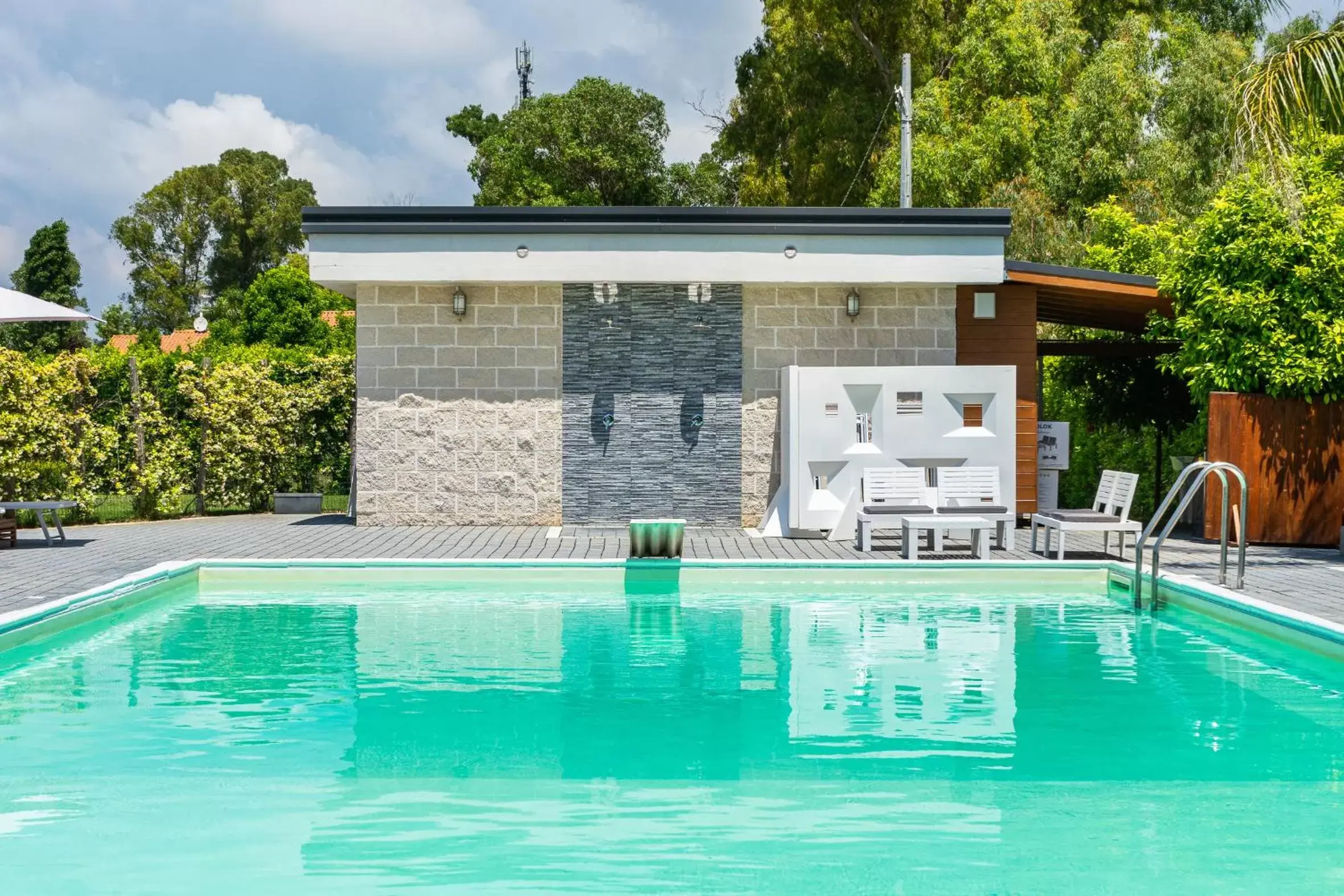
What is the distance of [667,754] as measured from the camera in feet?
20.6

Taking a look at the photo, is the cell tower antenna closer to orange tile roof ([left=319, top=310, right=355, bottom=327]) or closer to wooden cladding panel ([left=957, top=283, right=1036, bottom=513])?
orange tile roof ([left=319, top=310, right=355, bottom=327])

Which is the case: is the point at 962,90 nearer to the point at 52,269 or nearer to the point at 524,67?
Result: the point at 524,67

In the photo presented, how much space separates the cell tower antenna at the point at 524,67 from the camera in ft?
184

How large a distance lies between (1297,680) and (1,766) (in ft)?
23.4

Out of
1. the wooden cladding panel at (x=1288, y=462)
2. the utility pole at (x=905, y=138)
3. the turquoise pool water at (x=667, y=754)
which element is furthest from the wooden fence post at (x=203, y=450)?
the wooden cladding panel at (x=1288, y=462)

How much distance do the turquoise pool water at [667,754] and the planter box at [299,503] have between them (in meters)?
7.43

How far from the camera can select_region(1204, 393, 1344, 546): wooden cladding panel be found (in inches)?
544

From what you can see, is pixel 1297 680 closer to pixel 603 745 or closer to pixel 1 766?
pixel 603 745

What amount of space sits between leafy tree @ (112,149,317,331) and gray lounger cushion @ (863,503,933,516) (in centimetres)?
5419

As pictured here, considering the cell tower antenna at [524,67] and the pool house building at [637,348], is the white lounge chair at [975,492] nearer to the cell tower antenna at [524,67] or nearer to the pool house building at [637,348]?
the pool house building at [637,348]

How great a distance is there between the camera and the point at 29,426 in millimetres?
15531

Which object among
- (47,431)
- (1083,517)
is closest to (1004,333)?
(1083,517)

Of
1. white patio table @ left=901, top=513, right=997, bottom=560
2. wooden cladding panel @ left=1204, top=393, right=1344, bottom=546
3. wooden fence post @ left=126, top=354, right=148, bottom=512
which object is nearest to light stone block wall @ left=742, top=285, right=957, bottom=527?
white patio table @ left=901, top=513, right=997, bottom=560

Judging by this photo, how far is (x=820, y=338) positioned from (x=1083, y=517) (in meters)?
4.11
